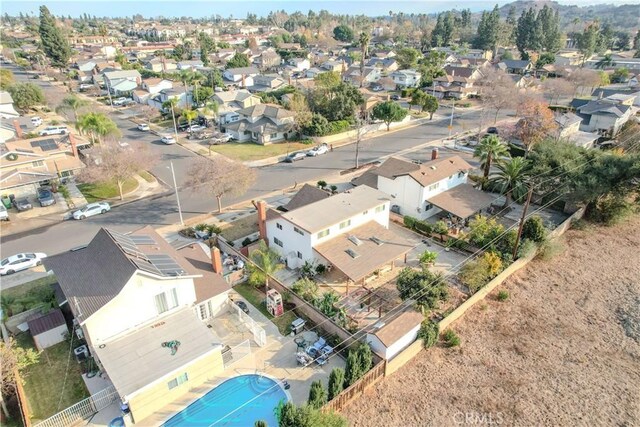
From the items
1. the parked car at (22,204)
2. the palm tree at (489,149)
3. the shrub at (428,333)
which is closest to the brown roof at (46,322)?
the shrub at (428,333)

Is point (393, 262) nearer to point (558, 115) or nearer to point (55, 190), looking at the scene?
point (55, 190)

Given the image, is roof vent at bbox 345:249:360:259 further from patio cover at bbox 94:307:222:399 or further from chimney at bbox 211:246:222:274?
patio cover at bbox 94:307:222:399

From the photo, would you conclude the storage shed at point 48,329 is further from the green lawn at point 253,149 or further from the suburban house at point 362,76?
the suburban house at point 362,76

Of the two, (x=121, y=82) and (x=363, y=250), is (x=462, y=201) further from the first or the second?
(x=121, y=82)

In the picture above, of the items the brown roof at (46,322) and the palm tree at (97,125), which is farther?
the palm tree at (97,125)

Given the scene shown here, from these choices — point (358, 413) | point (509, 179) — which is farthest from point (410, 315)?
point (509, 179)

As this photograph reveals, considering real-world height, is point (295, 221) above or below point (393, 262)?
above
